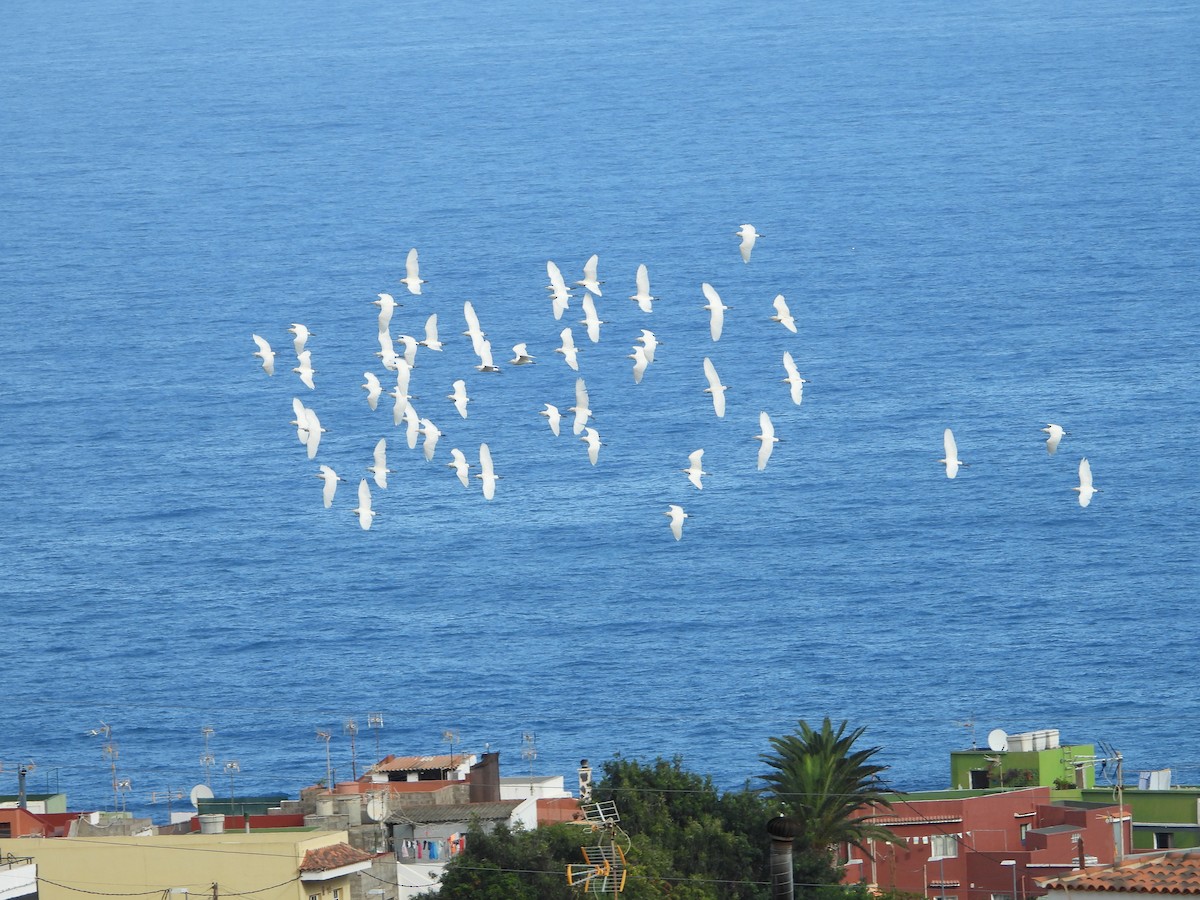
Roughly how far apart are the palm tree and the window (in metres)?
6.64

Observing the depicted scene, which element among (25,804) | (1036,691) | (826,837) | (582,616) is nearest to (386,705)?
(582,616)

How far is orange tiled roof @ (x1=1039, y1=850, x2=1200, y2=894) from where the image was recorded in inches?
1656

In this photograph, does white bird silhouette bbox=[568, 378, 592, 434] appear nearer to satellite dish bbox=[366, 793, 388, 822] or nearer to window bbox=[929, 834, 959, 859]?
satellite dish bbox=[366, 793, 388, 822]

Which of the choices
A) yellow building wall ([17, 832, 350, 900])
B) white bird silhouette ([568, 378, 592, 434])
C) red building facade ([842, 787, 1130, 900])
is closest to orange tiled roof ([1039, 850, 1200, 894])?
yellow building wall ([17, 832, 350, 900])

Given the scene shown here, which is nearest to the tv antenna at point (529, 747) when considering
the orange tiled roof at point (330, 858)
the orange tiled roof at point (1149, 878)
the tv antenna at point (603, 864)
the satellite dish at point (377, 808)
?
the satellite dish at point (377, 808)

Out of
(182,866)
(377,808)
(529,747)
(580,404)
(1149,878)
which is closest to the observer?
(1149,878)

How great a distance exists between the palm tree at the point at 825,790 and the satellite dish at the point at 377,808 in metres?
11.3

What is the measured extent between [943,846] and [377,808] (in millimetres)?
18460

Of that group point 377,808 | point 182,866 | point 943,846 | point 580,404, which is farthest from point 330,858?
point 943,846

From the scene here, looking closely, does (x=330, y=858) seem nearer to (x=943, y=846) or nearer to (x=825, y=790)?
(x=825, y=790)

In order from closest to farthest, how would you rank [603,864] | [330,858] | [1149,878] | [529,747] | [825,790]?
1. [1149,878]
2. [330,858]
3. [603,864]
4. [825,790]
5. [529,747]

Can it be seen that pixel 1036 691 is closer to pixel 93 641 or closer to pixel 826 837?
pixel 93 641

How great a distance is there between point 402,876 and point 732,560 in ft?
408

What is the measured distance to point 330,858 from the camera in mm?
61812
